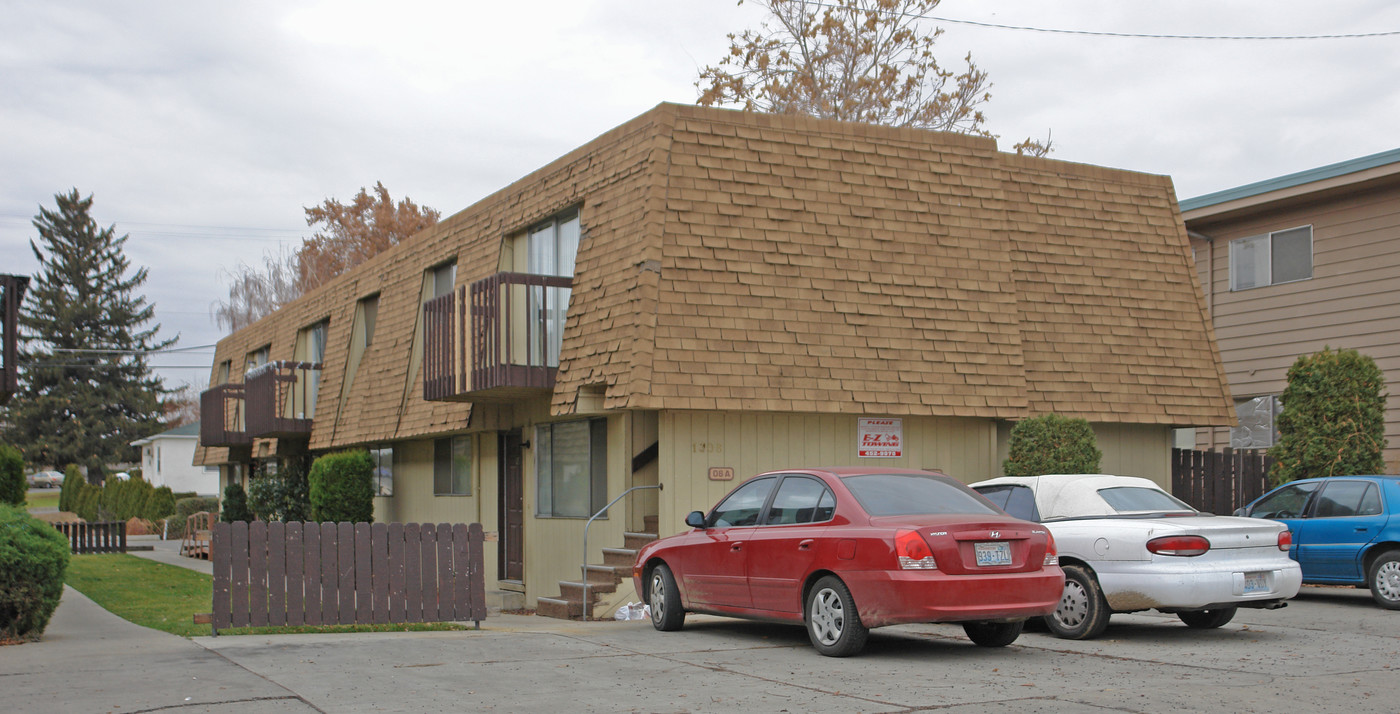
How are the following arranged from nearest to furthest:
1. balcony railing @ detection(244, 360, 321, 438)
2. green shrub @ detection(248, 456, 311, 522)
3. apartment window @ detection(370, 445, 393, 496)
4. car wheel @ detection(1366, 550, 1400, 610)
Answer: car wheel @ detection(1366, 550, 1400, 610) < apartment window @ detection(370, 445, 393, 496) < balcony railing @ detection(244, 360, 321, 438) < green shrub @ detection(248, 456, 311, 522)

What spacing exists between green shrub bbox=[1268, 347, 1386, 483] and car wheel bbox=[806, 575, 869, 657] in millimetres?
9666

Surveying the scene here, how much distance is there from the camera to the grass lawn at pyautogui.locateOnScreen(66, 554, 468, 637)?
11695 mm

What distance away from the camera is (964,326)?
16062 millimetres

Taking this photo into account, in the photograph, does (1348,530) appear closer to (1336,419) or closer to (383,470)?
(1336,419)

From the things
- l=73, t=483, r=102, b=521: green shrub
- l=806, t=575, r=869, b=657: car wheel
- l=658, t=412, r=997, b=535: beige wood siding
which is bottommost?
l=73, t=483, r=102, b=521: green shrub

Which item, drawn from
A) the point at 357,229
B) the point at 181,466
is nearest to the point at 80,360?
the point at 181,466

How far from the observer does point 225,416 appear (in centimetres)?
3045

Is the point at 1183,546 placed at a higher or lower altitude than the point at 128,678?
higher

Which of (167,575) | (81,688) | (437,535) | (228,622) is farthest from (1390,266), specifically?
(167,575)

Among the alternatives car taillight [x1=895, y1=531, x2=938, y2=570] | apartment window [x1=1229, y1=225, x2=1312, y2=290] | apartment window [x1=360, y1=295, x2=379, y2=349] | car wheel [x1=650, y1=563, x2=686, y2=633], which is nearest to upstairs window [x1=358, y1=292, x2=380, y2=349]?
apartment window [x1=360, y1=295, x2=379, y2=349]

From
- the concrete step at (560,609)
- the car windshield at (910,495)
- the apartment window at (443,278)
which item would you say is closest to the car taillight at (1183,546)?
the car windshield at (910,495)

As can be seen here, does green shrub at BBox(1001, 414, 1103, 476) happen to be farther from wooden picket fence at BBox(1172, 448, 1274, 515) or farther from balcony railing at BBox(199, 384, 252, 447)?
balcony railing at BBox(199, 384, 252, 447)

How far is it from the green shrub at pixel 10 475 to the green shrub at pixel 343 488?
458cm

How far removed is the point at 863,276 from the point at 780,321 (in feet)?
4.54
